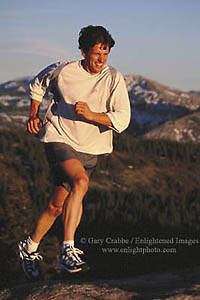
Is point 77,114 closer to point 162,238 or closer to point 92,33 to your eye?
point 92,33

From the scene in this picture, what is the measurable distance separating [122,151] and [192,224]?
71.6ft

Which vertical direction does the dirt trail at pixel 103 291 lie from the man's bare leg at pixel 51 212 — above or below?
Answer: below

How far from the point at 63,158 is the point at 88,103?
0.78m

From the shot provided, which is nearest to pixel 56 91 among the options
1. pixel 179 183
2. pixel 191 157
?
pixel 179 183

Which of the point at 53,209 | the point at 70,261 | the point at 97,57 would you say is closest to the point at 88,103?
the point at 97,57

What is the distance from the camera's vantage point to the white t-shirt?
605 cm

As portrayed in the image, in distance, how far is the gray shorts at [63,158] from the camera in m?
6.11

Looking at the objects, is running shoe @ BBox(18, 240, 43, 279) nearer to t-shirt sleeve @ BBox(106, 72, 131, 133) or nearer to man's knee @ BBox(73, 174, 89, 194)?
man's knee @ BBox(73, 174, 89, 194)

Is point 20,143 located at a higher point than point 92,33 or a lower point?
lower

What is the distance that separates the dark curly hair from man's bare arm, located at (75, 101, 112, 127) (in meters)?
0.82

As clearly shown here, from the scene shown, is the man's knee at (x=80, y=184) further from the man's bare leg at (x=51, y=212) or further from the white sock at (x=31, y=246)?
the white sock at (x=31, y=246)

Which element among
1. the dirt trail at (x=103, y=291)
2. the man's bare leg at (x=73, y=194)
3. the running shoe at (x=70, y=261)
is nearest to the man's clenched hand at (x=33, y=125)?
the man's bare leg at (x=73, y=194)

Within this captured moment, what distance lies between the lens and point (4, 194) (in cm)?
2014

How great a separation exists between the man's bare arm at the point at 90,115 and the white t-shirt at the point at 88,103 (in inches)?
2.8
